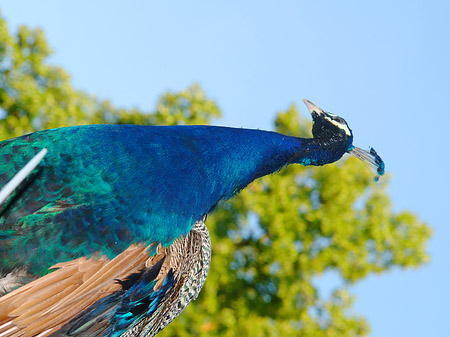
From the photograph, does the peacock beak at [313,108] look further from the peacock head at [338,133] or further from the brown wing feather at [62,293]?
the brown wing feather at [62,293]

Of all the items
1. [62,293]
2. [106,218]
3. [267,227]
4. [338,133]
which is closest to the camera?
[62,293]

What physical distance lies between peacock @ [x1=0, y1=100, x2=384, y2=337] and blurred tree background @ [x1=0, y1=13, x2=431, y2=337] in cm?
682

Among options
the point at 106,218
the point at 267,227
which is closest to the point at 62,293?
the point at 106,218

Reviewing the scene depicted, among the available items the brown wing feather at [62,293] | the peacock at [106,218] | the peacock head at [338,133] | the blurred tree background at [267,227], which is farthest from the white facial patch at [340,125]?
the blurred tree background at [267,227]

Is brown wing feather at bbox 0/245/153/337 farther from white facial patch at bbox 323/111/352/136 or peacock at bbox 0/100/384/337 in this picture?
white facial patch at bbox 323/111/352/136

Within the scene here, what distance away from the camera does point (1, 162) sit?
93.7 inches

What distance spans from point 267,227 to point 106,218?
7.82m

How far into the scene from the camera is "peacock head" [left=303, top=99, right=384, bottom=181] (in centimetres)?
352

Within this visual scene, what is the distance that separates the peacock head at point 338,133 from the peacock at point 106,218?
0.81 metres

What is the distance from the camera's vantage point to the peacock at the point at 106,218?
2053 millimetres

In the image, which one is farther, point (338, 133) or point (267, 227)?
point (267, 227)

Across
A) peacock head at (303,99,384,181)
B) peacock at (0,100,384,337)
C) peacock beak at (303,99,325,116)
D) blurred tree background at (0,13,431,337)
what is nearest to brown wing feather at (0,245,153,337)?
peacock at (0,100,384,337)

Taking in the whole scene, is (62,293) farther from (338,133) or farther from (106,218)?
(338,133)

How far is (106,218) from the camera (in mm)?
2223
